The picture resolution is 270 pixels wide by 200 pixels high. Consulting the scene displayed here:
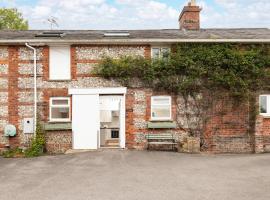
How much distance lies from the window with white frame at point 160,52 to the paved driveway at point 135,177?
16.6 feet

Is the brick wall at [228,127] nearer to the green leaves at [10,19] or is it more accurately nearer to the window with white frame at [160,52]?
the window with white frame at [160,52]

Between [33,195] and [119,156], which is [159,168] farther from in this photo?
[33,195]

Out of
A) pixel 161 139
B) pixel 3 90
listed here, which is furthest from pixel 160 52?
pixel 3 90

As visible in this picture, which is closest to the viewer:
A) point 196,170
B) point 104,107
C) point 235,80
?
point 196,170

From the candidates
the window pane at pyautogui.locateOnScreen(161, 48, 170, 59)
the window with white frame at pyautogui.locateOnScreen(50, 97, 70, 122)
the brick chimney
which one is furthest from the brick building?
the brick chimney

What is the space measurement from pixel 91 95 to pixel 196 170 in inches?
311

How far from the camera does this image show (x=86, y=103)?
2025 cm

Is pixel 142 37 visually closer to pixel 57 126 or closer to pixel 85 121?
pixel 85 121

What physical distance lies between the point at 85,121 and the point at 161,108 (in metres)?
3.69

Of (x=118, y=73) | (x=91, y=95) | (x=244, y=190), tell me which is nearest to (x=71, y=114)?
(x=91, y=95)

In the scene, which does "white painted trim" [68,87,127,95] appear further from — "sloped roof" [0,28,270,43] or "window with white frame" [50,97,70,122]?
"sloped roof" [0,28,270,43]

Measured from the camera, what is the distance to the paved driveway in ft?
34.4

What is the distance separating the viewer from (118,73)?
20.1 metres

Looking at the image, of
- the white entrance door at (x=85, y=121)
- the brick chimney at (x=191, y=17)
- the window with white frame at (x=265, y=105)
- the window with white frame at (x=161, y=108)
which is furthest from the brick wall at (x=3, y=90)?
the window with white frame at (x=265, y=105)
